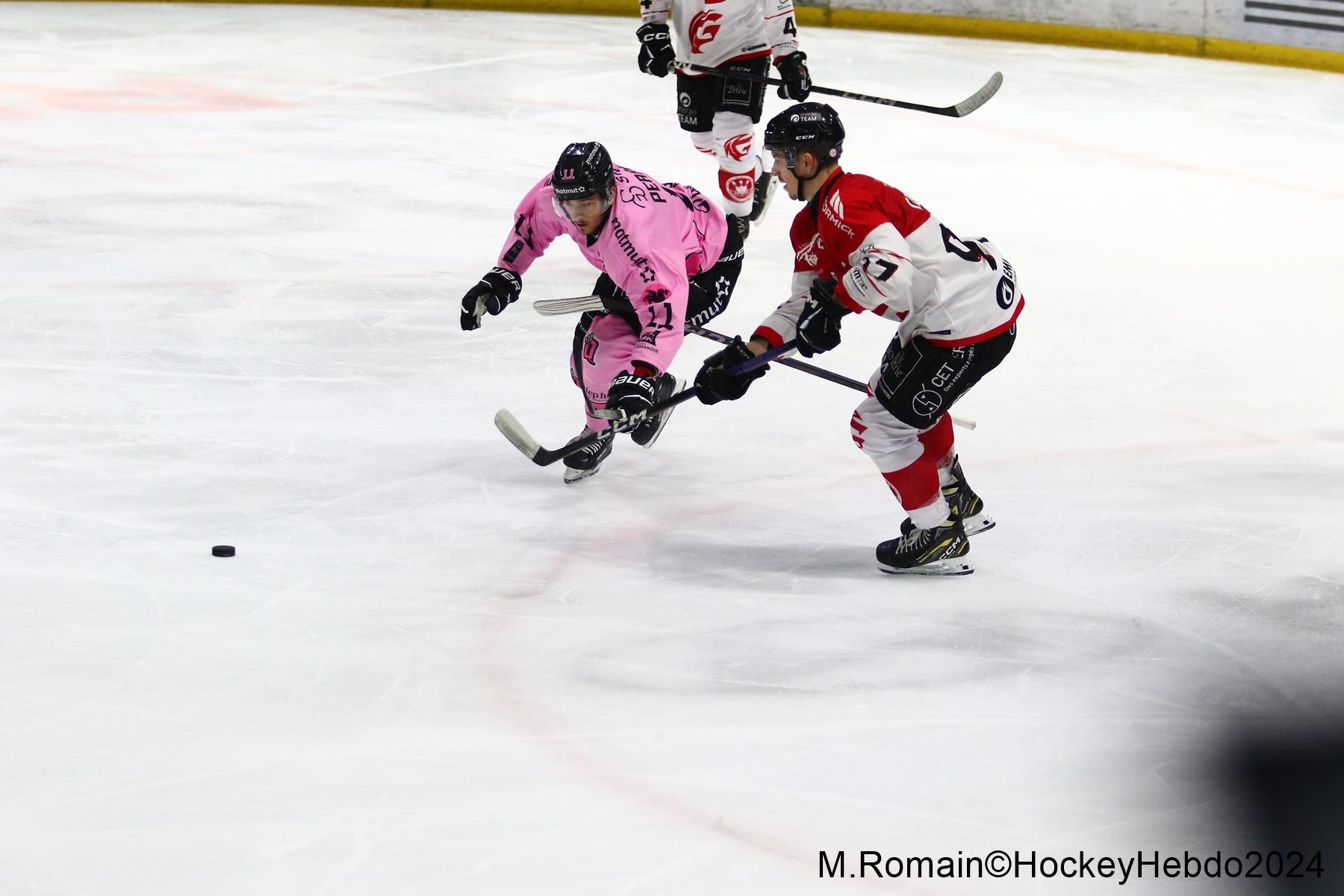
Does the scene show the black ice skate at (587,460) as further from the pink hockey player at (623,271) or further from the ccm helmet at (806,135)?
the ccm helmet at (806,135)

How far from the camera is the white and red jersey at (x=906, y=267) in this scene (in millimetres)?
2896

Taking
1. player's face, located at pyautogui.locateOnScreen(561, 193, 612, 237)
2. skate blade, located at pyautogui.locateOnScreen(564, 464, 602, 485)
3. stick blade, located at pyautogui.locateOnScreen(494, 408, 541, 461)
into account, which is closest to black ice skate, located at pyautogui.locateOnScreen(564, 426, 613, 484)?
skate blade, located at pyautogui.locateOnScreen(564, 464, 602, 485)

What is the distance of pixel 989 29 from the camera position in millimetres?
10227

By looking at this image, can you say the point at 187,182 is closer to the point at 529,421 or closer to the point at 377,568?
the point at 529,421

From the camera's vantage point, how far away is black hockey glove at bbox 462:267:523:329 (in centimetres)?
351

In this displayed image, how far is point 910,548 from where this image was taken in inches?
123

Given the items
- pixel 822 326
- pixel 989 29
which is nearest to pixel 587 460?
pixel 822 326

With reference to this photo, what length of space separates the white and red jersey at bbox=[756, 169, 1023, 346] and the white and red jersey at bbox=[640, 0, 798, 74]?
251 cm

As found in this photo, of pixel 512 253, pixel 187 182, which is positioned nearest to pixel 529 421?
pixel 512 253

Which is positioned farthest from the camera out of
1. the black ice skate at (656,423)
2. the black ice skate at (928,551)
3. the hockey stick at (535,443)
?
the black ice skate at (656,423)

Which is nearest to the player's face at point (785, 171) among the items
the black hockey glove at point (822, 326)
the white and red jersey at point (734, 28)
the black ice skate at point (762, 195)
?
the black hockey glove at point (822, 326)

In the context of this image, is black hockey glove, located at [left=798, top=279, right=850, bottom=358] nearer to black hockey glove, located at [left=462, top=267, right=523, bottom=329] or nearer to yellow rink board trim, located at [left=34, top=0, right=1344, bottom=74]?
black hockey glove, located at [left=462, top=267, right=523, bottom=329]

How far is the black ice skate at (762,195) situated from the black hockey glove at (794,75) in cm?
37

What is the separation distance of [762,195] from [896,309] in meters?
2.83
